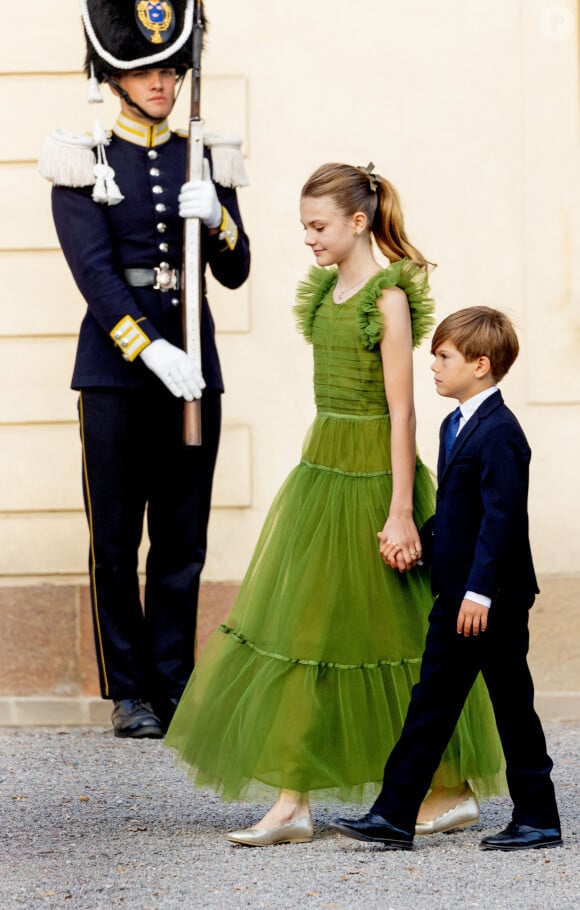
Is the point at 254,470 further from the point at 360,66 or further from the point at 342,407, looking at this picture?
the point at 342,407

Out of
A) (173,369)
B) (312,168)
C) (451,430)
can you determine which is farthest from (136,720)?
(312,168)

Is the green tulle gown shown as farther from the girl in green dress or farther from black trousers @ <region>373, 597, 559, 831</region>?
black trousers @ <region>373, 597, 559, 831</region>

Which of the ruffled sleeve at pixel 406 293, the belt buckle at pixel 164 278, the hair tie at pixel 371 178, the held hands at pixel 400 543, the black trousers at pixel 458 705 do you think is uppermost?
the hair tie at pixel 371 178

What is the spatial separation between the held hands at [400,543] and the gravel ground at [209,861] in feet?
2.21

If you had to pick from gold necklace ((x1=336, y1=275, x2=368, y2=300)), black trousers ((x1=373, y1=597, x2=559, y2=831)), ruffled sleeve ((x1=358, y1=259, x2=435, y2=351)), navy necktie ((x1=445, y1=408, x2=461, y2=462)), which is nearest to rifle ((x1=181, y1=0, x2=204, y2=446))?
gold necklace ((x1=336, y1=275, x2=368, y2=300))

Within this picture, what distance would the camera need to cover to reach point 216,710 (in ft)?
14.5

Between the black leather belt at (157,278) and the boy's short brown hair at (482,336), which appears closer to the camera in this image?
the boy's short brown hair at (482,336)

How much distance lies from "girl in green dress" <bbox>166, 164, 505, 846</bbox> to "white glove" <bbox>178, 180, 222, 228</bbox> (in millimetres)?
877

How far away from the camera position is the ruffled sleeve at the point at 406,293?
14.4ft

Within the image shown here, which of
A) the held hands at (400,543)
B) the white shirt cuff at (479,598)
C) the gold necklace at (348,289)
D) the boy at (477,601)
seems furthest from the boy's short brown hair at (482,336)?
the white shirt cuff at (479,598)

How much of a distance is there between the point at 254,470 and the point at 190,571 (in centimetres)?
73

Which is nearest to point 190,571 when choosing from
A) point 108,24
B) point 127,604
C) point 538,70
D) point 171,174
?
point 127,604

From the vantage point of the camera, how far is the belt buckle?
215 inches

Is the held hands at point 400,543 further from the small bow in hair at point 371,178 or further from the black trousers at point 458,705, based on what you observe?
the small bow in hair at point 371,178
